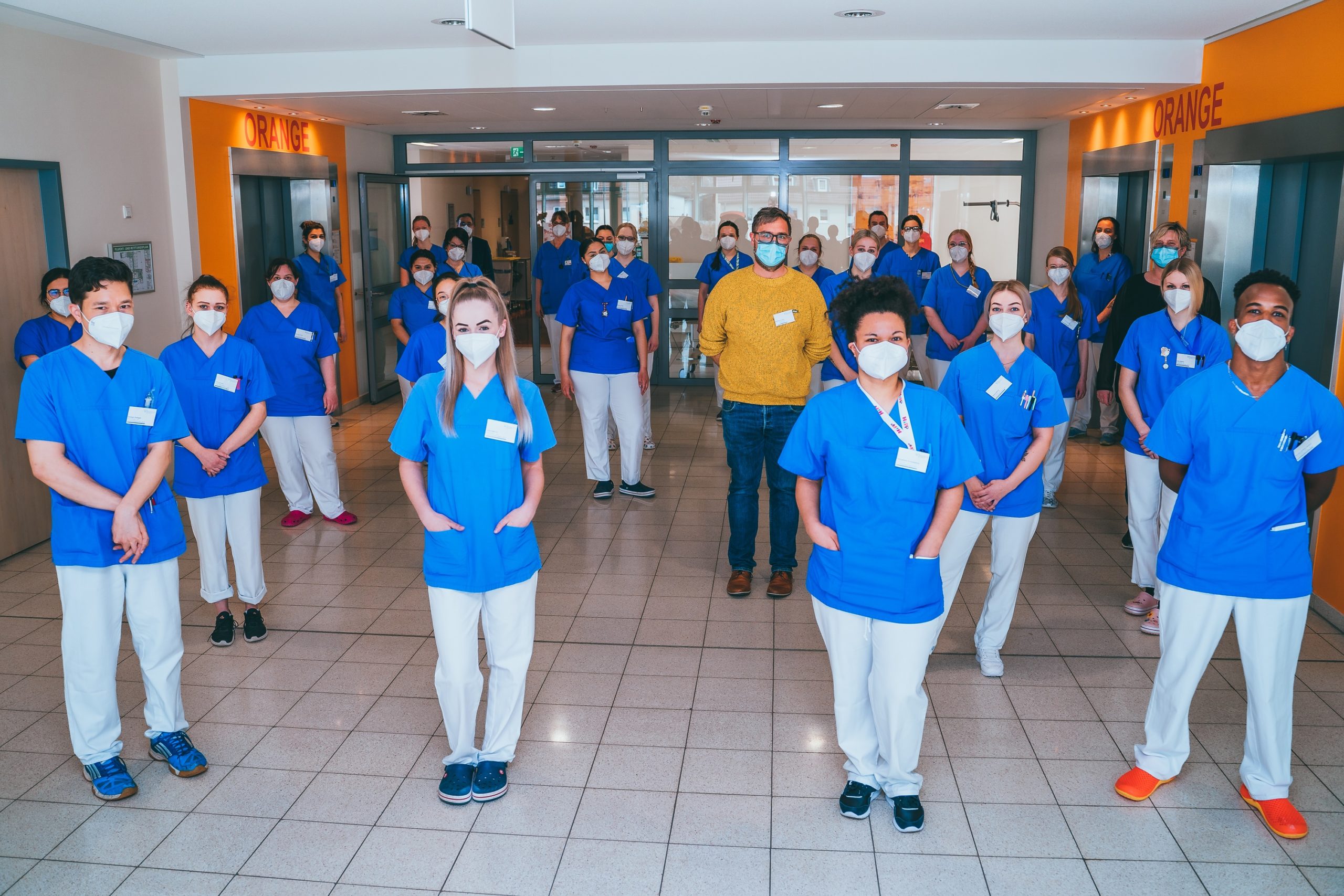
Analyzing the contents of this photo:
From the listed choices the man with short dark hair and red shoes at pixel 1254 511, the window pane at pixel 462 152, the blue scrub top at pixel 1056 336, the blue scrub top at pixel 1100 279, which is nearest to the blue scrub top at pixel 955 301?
the blue scrub top at pixel 1056 336

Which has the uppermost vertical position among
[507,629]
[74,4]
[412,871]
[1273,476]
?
[74,4]

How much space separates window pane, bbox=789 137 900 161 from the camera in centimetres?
1084

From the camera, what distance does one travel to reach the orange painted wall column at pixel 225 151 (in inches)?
303

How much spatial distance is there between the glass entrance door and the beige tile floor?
530cm

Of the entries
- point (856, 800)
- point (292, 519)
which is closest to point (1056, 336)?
point (856, 800)

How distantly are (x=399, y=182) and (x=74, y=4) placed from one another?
239 inches

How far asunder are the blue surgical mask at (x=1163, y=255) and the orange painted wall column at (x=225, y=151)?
5844 millimetres

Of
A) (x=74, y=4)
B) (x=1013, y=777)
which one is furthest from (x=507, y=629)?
(x=74, y=4)

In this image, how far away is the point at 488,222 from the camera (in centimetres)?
1741

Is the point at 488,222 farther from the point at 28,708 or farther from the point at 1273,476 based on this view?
the point at 1273,476

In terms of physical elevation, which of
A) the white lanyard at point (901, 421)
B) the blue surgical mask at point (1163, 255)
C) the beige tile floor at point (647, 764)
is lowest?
the beige tile floor at point (647, 764)

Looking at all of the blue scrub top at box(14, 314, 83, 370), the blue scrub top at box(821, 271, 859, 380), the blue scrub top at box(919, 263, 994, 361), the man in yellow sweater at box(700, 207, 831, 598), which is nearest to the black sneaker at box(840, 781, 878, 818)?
the man in yellow sweater at box(700, 207, 831, 598)

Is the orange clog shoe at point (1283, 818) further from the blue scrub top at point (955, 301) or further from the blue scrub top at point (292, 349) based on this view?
the blue scrub top at point (292, 349)

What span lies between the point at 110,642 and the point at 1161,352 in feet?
14.0
